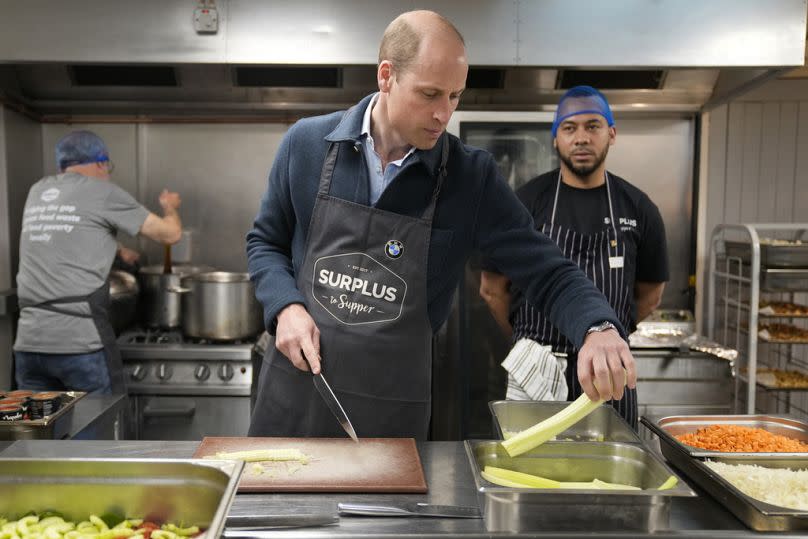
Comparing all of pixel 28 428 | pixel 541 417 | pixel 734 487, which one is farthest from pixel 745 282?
pixel 28 428

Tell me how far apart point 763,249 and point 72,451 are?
11.1ft

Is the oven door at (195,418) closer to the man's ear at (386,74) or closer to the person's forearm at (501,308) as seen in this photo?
the person's forearm at (501,308)

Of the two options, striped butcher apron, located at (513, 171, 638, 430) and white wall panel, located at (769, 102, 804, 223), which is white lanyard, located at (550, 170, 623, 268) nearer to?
striped butcher apron, located at (513, 171, 638, 430)

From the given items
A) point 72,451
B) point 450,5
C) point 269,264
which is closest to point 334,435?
point 269,264

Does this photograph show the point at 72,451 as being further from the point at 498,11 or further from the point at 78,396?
the point at 498,11

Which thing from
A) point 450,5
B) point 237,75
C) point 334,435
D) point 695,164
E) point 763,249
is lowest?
point 334,435

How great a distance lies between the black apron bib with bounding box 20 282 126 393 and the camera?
3.30 m

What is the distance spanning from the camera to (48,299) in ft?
10.8

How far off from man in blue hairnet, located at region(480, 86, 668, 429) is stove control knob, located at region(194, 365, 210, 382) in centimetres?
146

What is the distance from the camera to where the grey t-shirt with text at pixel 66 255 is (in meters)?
3.29

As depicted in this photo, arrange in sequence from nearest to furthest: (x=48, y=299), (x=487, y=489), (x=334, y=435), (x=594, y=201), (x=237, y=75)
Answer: (x=487, y=489) < (x=334, y=435) < (x=594, y=201) < (x=48, y=299) < (x=237, y=75)

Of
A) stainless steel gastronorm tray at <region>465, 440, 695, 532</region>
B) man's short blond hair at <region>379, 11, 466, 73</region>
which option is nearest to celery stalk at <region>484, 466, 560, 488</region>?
stainless steel gastronorm tray at <region>465, 440, 695, 532</region>

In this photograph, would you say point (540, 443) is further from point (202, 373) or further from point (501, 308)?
point (202, 373)

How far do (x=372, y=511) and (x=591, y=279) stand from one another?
1.57m
